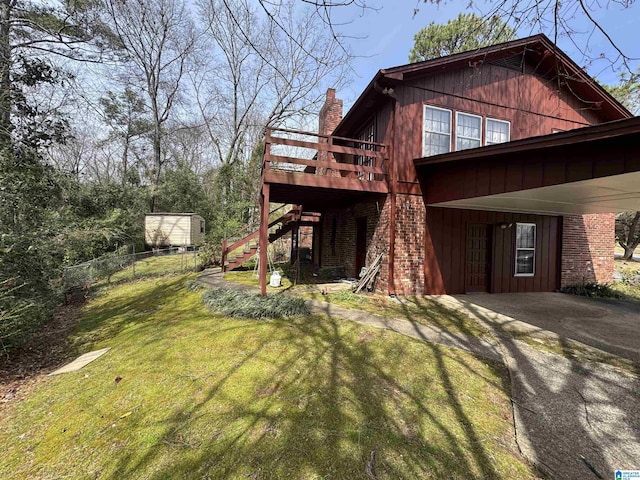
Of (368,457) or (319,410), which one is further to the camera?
(319,410)

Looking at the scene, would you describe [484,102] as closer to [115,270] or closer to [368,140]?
[368,140]

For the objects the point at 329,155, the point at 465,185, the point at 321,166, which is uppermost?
the point at 329,155

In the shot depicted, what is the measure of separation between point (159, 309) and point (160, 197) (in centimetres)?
1889

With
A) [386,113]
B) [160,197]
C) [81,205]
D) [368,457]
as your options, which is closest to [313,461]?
[368,457]

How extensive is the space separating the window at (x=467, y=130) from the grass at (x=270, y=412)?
613 centimetres

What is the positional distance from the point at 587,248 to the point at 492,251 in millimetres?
3774

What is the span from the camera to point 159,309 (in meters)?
7.31

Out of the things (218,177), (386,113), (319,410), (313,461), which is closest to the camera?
(313,461)

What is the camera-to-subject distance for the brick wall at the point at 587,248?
9047 mm

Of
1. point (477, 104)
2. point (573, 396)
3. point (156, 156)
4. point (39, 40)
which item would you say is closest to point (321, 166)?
point (477, 104)

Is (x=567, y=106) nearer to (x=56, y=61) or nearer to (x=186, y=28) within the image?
(x=56, y=61)

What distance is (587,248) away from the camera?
9234mm

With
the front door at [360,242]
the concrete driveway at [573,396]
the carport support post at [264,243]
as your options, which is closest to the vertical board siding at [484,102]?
the front door at [360,242]

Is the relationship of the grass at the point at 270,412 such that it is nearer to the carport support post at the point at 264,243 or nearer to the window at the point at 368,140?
the carport support post at the point at 264,243
